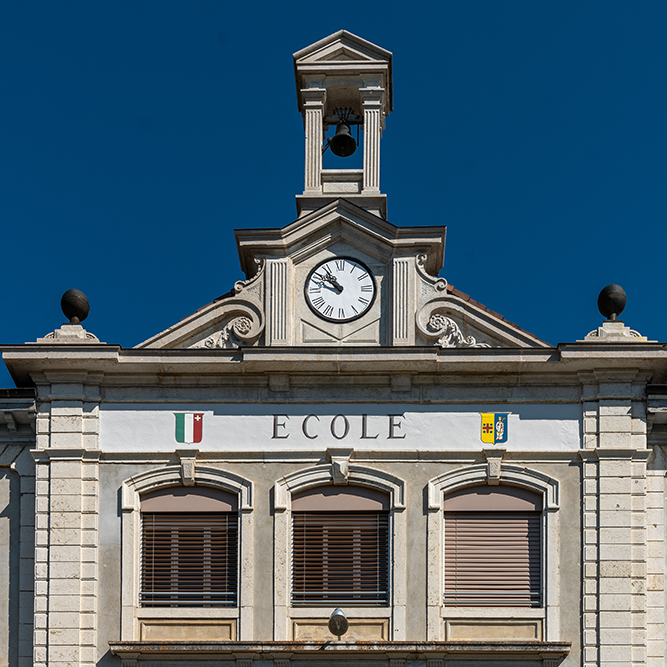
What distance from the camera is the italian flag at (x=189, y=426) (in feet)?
80.2

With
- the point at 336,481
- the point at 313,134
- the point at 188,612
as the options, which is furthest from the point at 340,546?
the point at 313,134

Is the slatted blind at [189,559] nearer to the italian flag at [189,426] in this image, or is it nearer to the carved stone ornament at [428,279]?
the italian flag at [189,426]

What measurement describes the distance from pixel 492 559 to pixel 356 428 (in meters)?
3.00

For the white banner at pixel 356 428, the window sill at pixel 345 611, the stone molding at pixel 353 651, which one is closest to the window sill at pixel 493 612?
the stone molding at pixel 353 651

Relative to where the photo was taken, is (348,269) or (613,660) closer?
(613,660)

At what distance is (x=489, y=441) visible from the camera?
79.7 feet

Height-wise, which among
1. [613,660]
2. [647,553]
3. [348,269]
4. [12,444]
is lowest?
[613,660]

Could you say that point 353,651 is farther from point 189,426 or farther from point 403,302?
point 403,302

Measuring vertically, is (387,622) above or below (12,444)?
below

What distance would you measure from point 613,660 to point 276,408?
658cm

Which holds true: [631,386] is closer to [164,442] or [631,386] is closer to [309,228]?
[309,228]

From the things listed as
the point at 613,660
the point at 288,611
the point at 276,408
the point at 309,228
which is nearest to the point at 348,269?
the point at 309,228

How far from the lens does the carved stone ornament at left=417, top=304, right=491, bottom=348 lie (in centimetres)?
2459

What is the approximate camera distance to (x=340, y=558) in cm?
2403
